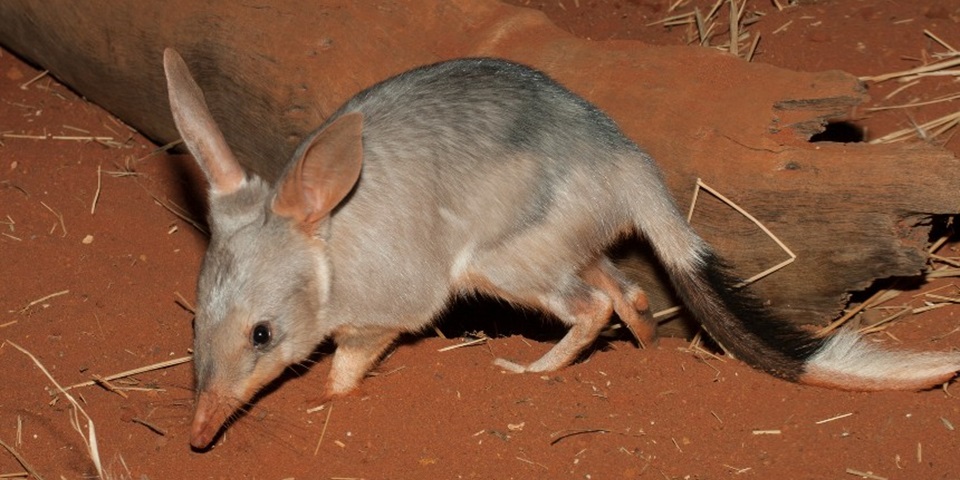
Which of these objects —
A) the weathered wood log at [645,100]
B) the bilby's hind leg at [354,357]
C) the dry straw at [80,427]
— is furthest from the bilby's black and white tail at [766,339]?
the dry straw at [80,427]

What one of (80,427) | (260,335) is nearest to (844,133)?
(260,335)

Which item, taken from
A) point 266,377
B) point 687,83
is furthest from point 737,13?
point 266,377

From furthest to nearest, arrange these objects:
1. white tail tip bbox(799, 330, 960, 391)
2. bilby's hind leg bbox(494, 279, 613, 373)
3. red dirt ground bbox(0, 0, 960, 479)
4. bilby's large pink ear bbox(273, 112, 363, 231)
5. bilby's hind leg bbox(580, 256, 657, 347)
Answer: bilby's hind leg bbox(580, 256, 657, 347) < bilby's hind leg bbox(494, 279, 613, 373) < white tail tip bbox(799, 330, 960, 391) < red dirt ground bbox(0, 0, 960, 479) < bilby's large pink ear bbox(273, 112, 363, 231)

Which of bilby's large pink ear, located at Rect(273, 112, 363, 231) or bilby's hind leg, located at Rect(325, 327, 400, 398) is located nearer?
bilby's large pink ear, located at Rect(273, 112, 363, 231)

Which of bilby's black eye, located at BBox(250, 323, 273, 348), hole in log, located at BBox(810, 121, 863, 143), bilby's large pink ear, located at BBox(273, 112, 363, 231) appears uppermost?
bilby's large pink ear, located at BBox(273, 112, 363, 231)

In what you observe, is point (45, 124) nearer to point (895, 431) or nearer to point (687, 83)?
point (687, 83)

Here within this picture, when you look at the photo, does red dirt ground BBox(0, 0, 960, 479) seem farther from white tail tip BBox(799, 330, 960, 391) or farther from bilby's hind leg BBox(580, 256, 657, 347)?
bilby's hind leg BBox(580, 256, 657, 347)

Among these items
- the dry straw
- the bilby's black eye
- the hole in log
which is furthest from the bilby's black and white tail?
the dry straw

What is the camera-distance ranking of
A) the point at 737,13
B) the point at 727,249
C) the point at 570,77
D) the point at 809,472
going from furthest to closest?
1. the point at 737,13
2. the point at 570,77
3. the point at 727,249
4. the point at 809,472
